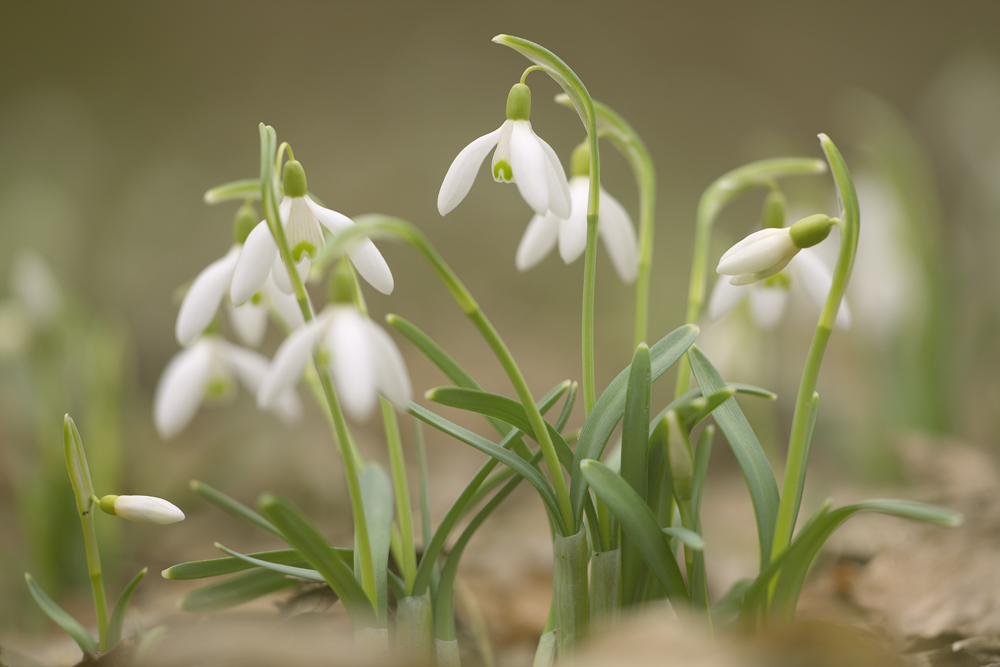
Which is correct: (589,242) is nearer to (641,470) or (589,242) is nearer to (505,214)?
(641,470)

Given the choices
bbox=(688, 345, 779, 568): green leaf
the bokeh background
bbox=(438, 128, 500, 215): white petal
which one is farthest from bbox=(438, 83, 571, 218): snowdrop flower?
the bokeh background

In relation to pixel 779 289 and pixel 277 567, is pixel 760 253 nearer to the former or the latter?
pixel 779 289

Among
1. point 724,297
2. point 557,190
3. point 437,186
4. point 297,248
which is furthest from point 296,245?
point 437,186

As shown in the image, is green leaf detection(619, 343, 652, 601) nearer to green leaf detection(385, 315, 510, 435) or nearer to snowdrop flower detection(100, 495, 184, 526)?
green leaf detection(385, 315, 510, 435)

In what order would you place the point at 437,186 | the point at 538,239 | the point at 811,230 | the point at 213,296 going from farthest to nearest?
1. the point at 437,186
2. the point at 538,239
3. the point at 213,296
4. the point at 811,230

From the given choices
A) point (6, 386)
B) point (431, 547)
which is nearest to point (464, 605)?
point (431, 547)

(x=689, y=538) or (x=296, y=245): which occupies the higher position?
(x=296, y=245)

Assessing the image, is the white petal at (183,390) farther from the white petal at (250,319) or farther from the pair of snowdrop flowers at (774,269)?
the pair of snowdrop flowers at (774,269)
